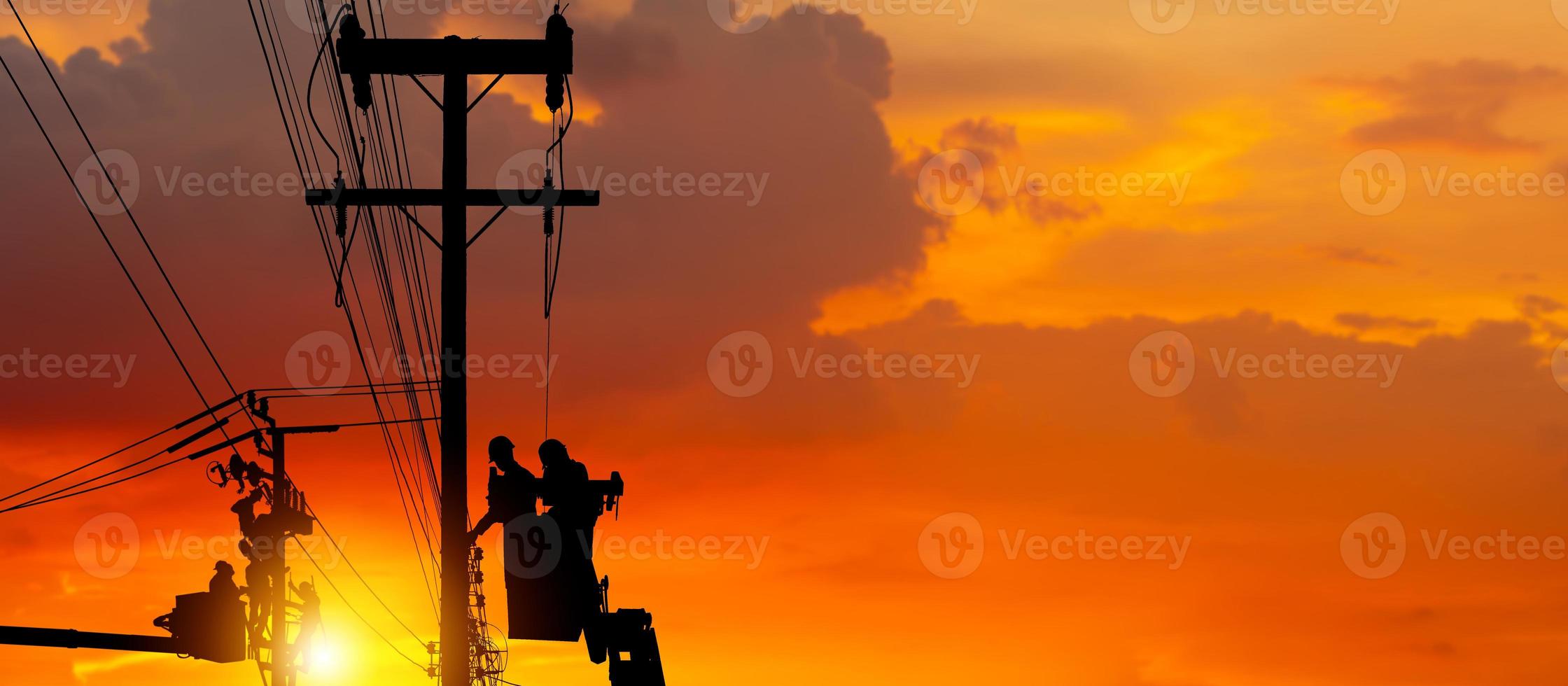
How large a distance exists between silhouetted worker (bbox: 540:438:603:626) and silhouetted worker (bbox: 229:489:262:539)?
18.3 m

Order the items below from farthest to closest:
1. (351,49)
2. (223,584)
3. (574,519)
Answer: (223,584) → (351,49) → (574,519)

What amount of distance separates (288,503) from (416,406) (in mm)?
11927

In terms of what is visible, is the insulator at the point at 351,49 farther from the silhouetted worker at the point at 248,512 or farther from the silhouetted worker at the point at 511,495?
the silhouetted worker at the point at 248,512

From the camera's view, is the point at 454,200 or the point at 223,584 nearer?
the point at 454,200

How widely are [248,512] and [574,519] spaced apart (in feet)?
61.8

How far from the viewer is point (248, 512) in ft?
104

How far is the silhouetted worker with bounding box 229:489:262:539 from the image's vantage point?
31.5m

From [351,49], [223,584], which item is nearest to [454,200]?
[351,49]

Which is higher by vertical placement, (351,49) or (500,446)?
(351,49)

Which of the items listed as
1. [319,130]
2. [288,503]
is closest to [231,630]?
[288,503]

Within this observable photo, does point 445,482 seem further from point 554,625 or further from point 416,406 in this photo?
point 416,406

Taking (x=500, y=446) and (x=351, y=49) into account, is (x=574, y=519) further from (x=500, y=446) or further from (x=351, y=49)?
(x=351, y=49)

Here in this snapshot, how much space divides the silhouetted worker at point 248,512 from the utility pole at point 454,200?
1598 centimetres

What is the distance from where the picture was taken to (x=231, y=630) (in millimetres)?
26484
